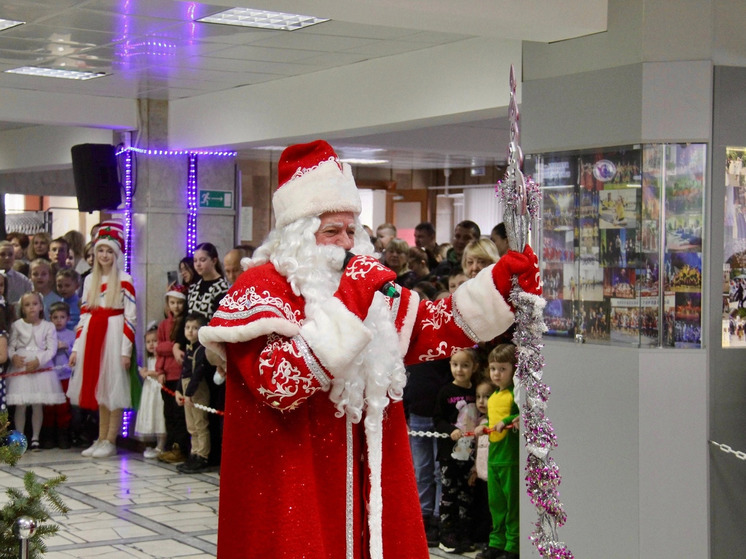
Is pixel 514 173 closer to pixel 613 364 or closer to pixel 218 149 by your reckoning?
pixel 613 364

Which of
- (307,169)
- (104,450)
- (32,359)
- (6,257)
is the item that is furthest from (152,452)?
(307,169)

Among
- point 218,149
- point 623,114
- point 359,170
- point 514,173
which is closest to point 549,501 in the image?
point 514,173

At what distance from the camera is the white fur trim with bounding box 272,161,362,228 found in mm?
2943

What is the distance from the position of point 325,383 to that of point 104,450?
6584 mm

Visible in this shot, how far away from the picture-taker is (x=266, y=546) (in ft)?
9.30

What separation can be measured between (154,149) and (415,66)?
127 inches

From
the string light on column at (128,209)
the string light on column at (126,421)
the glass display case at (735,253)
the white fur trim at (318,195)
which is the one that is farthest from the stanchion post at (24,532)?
the string light on column at (128,209)

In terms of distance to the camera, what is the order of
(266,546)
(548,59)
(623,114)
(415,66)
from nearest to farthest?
(266,546)
(623,114)
(548,59)
(415,66)

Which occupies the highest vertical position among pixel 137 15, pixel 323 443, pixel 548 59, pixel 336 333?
pixel 137 15

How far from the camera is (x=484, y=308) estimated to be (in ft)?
9.31

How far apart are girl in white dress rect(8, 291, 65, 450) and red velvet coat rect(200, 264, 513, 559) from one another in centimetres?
625

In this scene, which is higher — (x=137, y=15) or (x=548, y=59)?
(x=137, y=15)

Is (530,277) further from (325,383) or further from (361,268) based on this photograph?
(325,383)

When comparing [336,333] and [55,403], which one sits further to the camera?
[55,403]
